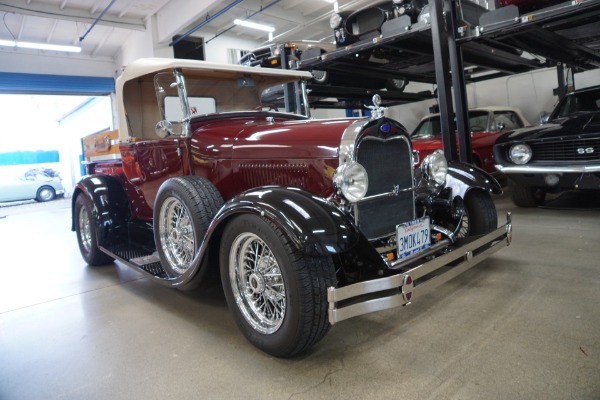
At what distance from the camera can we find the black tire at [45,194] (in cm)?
1431

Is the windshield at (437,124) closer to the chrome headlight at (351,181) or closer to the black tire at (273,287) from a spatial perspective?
the chrome headlight at (351,181)

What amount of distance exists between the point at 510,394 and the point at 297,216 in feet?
3.72

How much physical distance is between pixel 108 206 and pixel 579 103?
5.90 m

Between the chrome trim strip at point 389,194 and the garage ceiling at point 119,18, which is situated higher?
the garage ceiling at point 119,18

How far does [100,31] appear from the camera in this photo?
11.9 m

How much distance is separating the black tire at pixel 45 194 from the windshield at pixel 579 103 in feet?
51.7

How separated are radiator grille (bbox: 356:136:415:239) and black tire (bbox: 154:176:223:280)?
985 millimetres

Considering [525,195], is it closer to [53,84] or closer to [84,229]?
[84,229]

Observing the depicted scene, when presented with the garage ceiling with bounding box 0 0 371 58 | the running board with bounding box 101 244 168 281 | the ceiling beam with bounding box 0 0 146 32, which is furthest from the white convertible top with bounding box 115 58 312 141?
the ceiling beam with bounding box 0 0 146 32

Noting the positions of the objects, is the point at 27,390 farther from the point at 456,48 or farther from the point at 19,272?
the point at 456,48

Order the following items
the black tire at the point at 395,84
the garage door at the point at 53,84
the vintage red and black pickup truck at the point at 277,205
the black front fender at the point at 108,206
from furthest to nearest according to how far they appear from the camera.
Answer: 1. the garage door at the point at 53,84
2. the black tire at the point at 395,84
3. the black front fender at the point at 108,206
4. the vintage red and black pickup truck at the point at 277,205

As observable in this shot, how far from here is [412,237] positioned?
88.0 inches

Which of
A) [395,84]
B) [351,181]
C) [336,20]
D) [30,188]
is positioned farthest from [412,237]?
[30,188]

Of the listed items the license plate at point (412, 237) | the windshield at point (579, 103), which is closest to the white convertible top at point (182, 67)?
the license plate at point (412, 237)
